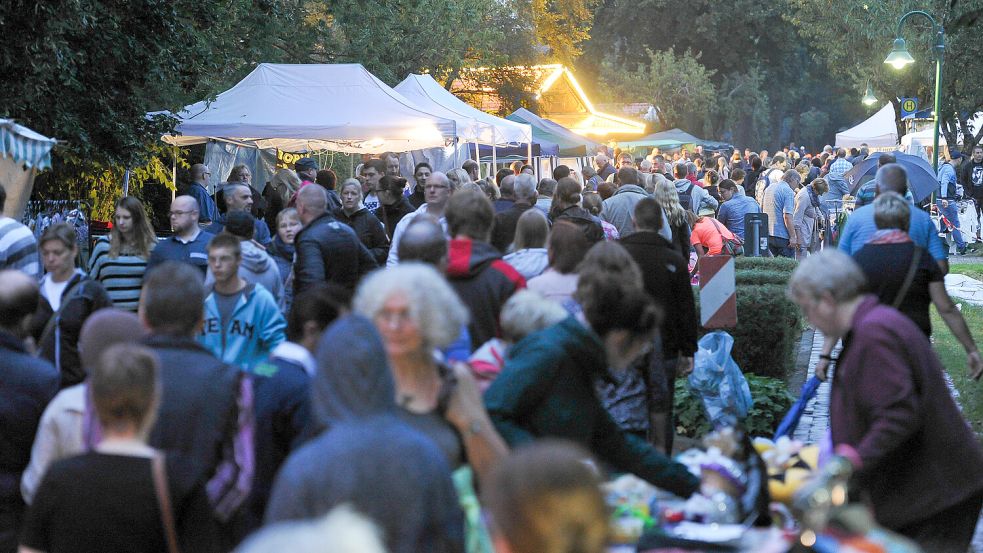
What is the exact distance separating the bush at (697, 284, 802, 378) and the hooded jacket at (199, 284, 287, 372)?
5294 mm

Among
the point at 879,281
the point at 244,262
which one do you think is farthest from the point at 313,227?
the point at 879,281

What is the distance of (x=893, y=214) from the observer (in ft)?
25.0

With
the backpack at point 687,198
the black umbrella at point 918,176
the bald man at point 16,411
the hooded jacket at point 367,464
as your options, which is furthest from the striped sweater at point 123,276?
the backpack at point 687,198

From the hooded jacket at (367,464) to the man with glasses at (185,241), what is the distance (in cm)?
499

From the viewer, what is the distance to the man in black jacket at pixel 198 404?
13.0 ft

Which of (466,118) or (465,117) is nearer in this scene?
(466,118)

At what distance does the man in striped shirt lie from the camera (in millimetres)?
7441

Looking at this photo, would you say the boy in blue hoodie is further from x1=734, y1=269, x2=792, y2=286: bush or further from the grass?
x1=734, y1=269, x2=792, y2=286: bush

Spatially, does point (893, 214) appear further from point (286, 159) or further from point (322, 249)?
point (286, 159)

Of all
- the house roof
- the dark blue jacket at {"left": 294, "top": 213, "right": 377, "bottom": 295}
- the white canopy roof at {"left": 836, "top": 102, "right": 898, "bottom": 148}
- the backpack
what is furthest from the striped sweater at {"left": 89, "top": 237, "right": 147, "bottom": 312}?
the white canopy roof at {"left": 836, "top": 102, "right": 898, "bottom": 148}

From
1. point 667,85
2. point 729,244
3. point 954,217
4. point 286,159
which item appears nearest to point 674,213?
point 729,244

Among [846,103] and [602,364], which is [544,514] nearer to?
[602,364]

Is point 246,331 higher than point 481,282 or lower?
lower

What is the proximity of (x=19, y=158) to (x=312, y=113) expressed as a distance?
6.97m
